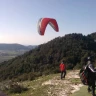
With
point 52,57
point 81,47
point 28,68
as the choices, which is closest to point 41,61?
point 52,57


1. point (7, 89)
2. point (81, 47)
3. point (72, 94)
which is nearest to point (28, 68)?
point (81, 47)

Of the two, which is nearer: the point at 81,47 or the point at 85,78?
the point at 85,78

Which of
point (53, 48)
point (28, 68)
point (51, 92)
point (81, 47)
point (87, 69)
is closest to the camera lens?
point (87, 69)

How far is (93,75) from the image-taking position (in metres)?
10.4

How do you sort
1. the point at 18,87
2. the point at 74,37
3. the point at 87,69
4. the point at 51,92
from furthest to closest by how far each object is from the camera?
Result: 1. the point at 74,37
2. the point at 18,87
3. the point at 51,92
4. the point at 87,69

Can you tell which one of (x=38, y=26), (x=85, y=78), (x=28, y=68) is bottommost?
(x=28, y=68)

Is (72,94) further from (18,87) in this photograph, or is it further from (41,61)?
(41,61)

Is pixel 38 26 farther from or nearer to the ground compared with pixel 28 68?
farther from the ground

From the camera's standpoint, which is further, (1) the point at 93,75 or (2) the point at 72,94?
(2) the point at 72,94

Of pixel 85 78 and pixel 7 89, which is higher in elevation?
pixel 85 78

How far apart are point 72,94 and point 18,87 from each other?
5.11m

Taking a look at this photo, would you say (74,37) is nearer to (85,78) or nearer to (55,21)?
(55,21)

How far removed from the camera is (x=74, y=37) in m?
103

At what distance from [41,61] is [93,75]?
7398cm
